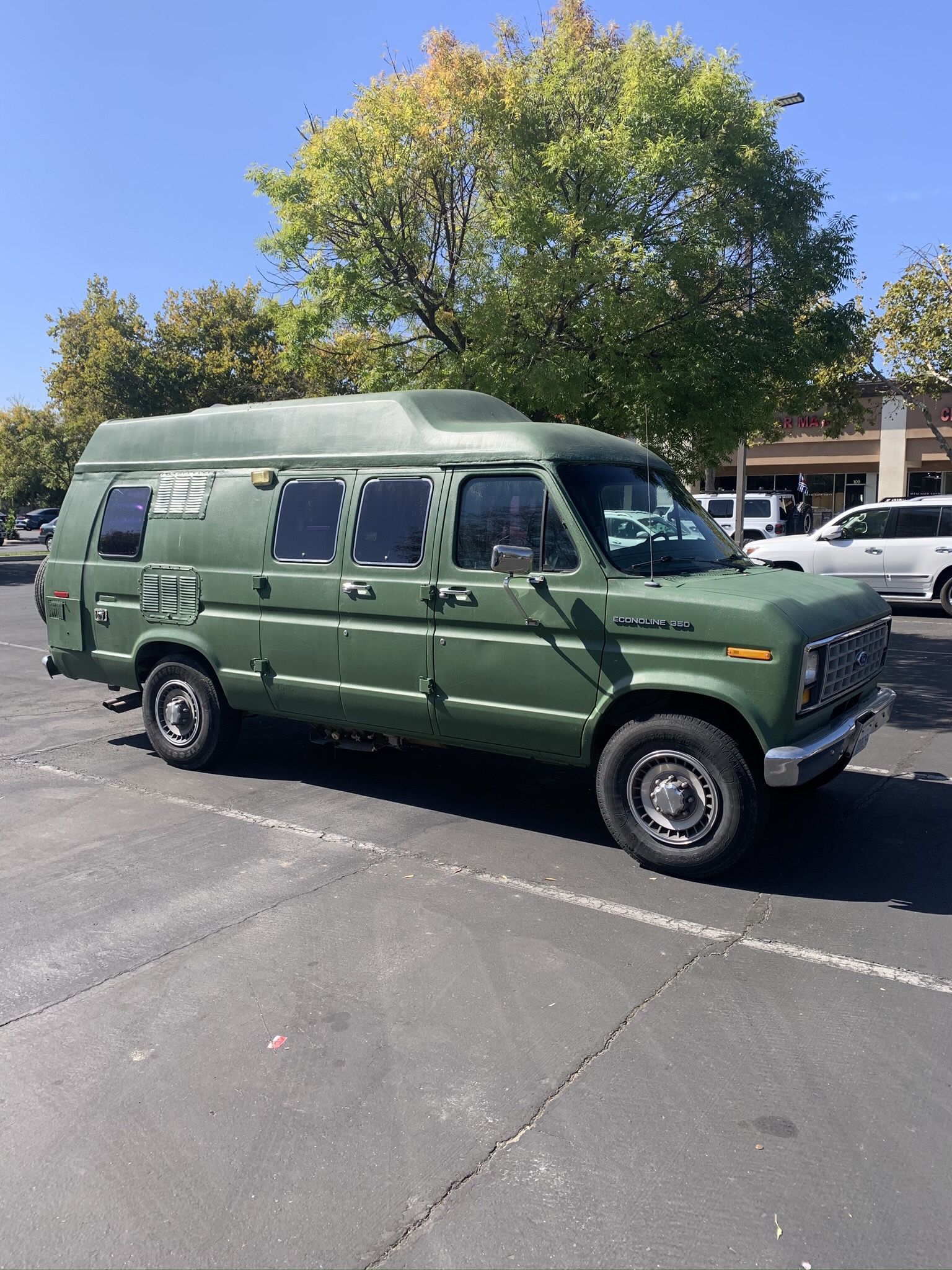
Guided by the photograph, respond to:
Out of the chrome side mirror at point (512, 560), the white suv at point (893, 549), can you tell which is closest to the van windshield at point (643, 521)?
the chrome side mirror at point (512, 560)

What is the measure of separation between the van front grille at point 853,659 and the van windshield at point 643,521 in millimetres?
849

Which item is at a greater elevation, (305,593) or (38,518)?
(38,518)

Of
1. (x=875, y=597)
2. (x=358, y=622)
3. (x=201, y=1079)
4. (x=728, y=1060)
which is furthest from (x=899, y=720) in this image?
(x=201, y=1079)

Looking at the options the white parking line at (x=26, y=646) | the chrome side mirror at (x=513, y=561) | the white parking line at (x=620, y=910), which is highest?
the chrome side mirror at (x=513, y=561)

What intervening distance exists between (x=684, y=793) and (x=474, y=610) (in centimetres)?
158

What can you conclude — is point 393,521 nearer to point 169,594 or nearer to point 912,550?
point 169,594

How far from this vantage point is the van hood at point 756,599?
491 centimetres

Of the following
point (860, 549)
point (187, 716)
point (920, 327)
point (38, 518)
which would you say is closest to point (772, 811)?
point (187, 716)

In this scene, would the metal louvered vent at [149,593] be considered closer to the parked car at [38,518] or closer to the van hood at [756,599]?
the van hood at [756,599]

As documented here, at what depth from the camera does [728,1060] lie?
11.6 feet

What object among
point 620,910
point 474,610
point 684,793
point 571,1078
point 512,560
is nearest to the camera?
point 571,1078

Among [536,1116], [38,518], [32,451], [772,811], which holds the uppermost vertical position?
[32,451]

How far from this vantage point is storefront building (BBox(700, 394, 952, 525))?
33.7 meters

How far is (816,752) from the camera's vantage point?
16.0 feet
